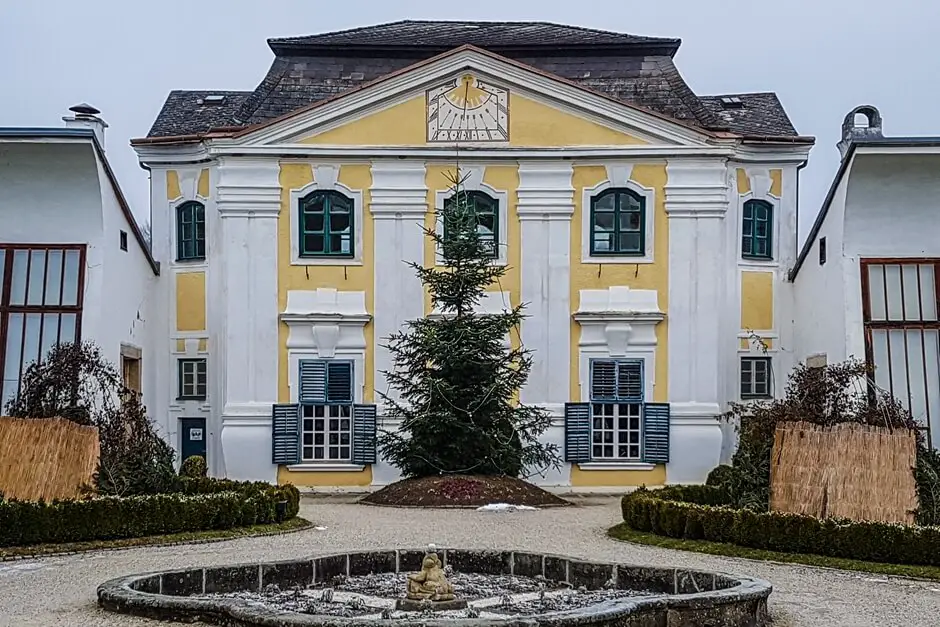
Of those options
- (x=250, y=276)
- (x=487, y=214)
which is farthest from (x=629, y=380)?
(x=250, y=276)

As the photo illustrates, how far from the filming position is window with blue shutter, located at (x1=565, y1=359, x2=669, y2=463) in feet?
93.0

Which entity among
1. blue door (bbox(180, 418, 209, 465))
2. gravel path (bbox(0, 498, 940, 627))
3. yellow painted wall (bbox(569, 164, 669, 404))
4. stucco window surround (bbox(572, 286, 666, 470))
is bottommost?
gravel path (bbox(0, 498, 940, 627))

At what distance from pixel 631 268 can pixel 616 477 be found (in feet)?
13.1

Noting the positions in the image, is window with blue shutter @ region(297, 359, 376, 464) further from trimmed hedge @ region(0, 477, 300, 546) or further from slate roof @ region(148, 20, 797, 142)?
trimmed hedge @ region(0, 477, 300, 546)

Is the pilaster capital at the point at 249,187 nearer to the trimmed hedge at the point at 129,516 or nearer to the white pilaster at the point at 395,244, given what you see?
the white pilaster at the point at 395,244

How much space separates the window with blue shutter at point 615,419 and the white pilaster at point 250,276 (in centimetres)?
582

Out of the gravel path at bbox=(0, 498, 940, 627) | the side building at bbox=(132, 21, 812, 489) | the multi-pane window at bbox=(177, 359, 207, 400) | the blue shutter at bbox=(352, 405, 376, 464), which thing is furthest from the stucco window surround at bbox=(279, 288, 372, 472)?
the gravel path at bbox=(0, 498, 940, 627)

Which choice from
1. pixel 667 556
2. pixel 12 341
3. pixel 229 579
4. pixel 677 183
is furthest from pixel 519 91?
pixel 229 579

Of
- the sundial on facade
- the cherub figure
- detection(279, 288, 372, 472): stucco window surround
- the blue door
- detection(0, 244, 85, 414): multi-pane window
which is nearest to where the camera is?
the cherub figure

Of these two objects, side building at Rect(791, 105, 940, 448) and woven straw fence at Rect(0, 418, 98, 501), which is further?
side building at Rect(791, 105, 940, 448)

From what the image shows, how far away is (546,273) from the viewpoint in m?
28.7

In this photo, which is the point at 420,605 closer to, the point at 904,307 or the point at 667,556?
the point at 667,556

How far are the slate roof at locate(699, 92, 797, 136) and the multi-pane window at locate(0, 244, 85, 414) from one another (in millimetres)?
13425

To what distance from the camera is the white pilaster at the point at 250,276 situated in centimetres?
2839
